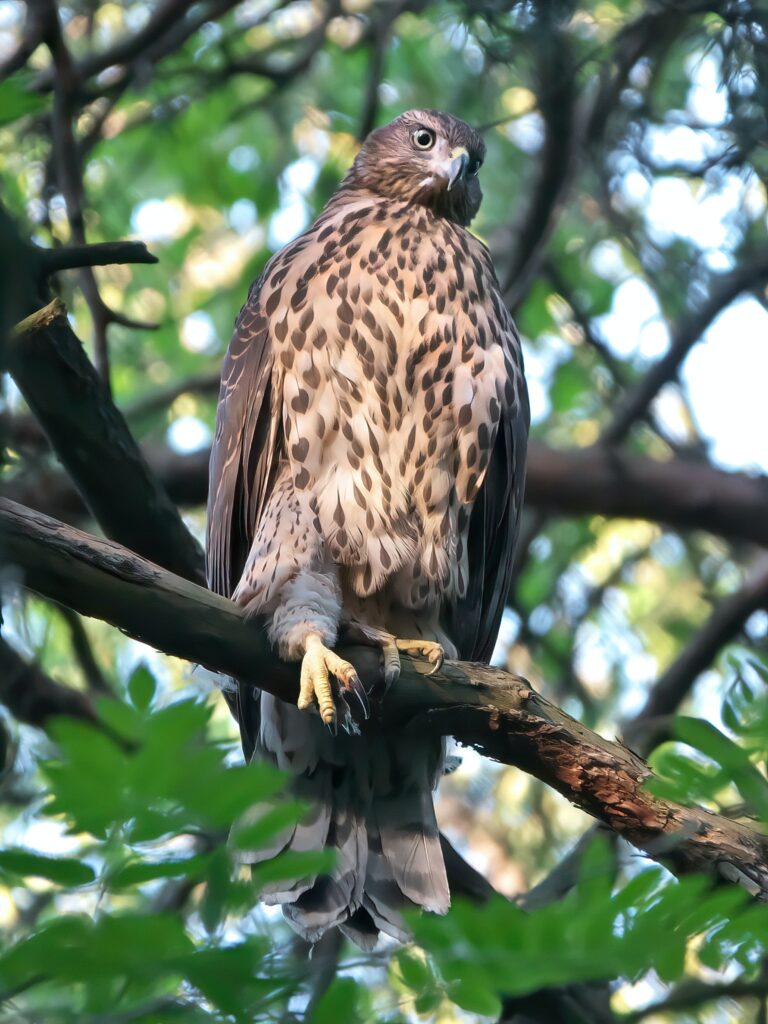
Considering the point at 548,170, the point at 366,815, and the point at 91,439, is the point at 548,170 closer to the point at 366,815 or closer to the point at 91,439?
the point at 91,439

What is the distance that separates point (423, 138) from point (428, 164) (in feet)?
0.62

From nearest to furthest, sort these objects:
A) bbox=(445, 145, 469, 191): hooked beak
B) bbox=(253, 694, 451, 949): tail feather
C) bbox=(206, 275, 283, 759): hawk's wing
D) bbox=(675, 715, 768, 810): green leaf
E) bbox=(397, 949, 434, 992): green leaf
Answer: bbox=(397, 949, 434, 992): green leaf
bbox=(675, 715, 768, 810): green leaf
bbox=(253, 694, 451, 949): tail feather
bbox=(206, 275, 283, 759): hawk's wing
bbox=(445, 145, 469, 191): hooked beak

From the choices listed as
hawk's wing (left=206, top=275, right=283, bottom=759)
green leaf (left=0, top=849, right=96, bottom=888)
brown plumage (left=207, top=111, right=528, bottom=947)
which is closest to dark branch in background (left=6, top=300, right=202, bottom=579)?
hawk's wing (left=206, top=275, right=283, bottom=759)

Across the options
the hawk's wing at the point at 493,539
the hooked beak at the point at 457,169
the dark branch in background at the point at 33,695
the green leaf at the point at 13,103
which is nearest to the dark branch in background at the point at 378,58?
the hooked beak at the point at 457,169

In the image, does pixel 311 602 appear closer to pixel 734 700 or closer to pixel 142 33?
pixel 734 700

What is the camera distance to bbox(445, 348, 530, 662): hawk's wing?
159 inches

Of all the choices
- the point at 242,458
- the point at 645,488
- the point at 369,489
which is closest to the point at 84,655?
the point at 242,458

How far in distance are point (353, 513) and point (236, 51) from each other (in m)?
4.37

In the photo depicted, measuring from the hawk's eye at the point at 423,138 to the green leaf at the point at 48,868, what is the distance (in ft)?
11.3

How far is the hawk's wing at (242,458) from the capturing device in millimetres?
3902

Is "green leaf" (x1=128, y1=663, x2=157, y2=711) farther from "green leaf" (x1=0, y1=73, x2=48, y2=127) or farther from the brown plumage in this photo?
the brown plumage

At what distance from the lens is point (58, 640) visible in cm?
667

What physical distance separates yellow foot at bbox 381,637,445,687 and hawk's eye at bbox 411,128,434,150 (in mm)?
2064

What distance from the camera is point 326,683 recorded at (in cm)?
309
